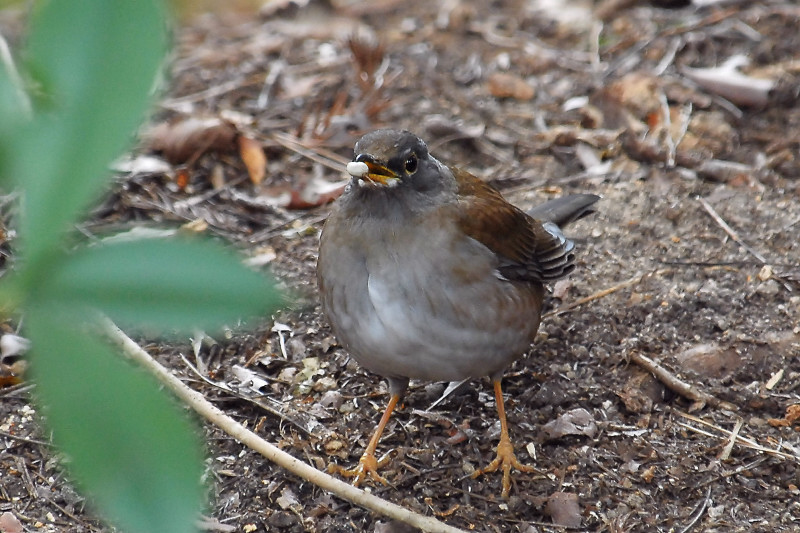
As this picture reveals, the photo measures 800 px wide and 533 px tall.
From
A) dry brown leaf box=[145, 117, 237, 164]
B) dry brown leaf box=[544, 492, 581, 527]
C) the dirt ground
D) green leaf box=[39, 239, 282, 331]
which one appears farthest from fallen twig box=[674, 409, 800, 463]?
green leaf box=[39, 239, 282, 331]

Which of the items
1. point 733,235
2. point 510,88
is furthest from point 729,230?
point 510,88

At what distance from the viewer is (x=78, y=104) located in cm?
63

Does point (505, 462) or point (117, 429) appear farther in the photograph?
point (505, 462)

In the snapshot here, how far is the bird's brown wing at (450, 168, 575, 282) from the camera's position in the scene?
3.88m

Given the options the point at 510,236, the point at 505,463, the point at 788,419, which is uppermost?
the point at 510,236

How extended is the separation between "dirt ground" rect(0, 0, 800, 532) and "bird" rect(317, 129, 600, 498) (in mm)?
282

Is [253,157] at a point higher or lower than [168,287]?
lower

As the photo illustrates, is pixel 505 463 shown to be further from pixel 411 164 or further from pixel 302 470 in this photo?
pixel 411 164

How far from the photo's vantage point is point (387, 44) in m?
7.70

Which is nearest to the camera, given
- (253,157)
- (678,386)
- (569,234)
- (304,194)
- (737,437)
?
(737,437)

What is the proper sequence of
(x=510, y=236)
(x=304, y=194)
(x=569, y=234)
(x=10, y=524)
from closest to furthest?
(x=10, y=524)
(x=510, y=236)
(x=569, y=234)
(x=304, y=194)

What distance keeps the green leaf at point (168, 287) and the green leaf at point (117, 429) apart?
0.02m

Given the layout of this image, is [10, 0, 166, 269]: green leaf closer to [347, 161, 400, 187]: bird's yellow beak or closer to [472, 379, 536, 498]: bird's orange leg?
[347, 161, 400, 187]: bird's yellow beak

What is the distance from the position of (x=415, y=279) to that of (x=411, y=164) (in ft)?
1.51
